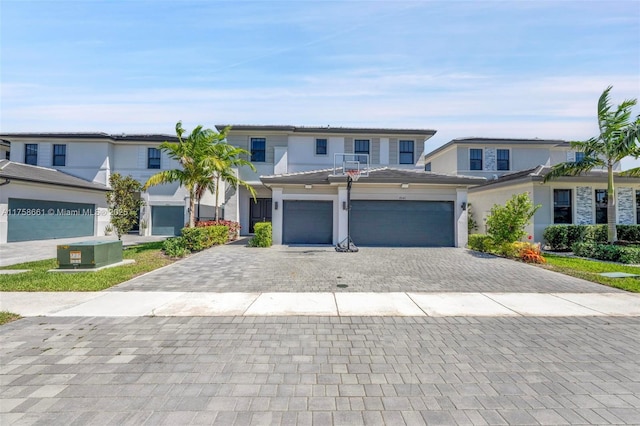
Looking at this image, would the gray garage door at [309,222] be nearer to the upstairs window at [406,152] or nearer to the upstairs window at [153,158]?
the upstairs window at [406,152]

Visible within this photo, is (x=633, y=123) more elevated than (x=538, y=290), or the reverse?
(x=633, y=123)

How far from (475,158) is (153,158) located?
27.7m

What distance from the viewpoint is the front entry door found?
2458 cm

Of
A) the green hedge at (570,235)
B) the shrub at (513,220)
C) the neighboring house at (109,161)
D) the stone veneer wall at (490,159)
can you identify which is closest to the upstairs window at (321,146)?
the neighboring house at (109,161)

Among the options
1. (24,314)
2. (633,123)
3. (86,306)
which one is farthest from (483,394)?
(633,123)

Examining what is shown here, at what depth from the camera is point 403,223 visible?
17531 mm

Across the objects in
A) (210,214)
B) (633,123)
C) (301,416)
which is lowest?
(301,416)

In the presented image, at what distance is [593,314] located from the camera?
6230mm

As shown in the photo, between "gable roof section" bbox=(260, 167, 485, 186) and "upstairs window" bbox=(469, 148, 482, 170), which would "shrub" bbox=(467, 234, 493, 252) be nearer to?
"gable roof section" bbox=(260, 167, 485, 186)

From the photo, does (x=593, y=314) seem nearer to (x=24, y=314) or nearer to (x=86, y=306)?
(x=86, y=306)

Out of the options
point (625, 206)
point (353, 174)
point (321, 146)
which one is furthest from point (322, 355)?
point (625, 206)

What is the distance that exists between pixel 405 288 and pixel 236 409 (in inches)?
234

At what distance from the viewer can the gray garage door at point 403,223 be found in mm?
17453

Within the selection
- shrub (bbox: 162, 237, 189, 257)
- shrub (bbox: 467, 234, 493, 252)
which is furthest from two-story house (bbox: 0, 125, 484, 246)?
shrub (bbox: 162, 237, 189, 257)
